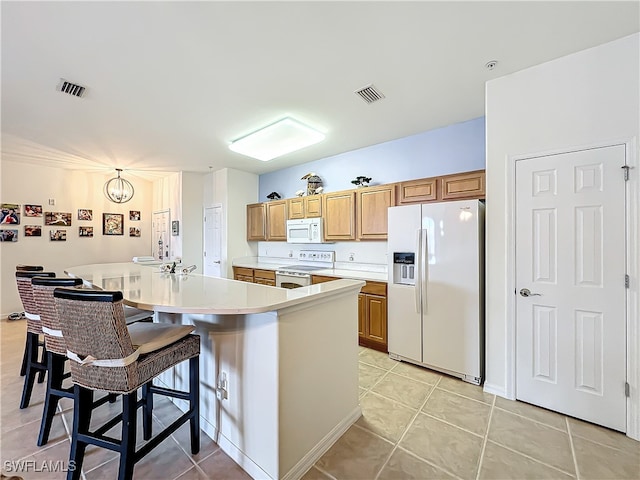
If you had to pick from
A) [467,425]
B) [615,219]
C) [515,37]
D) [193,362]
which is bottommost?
[467,425]

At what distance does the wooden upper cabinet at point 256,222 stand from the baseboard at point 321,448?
12.5ft

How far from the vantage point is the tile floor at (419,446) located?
1542 millimetres

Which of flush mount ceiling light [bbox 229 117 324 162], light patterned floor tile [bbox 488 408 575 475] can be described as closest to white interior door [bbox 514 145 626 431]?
light patterned floor tile [bbox 488 408 575 475]

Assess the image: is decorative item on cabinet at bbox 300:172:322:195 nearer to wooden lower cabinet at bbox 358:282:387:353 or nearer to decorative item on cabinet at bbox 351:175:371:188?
decorative item on cabinet at bbox 351:175:371:188

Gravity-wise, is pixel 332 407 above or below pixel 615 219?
below

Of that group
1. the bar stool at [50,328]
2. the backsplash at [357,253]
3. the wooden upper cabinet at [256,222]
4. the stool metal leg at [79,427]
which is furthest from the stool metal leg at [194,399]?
the wooden upper cabinet at [256,222]

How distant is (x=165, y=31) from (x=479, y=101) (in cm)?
289

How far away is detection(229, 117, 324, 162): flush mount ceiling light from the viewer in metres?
3.27

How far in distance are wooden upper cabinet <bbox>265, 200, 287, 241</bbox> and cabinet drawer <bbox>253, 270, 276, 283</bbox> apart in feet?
2.31

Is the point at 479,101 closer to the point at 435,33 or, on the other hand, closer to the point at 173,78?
the point at 435,33

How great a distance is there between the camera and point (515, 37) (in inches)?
74.4

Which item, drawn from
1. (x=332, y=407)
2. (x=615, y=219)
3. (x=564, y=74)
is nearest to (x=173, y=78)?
(x=332, y=407)

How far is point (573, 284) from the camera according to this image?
2.05m

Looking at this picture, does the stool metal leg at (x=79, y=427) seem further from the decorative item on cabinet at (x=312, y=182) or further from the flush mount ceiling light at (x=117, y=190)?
the flush mount ceiling light at (x=117, y=190)
